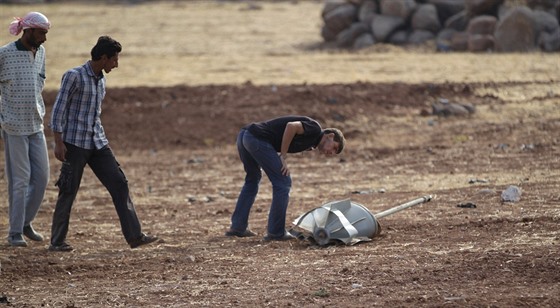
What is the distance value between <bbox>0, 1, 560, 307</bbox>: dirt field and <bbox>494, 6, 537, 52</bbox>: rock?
0.84 metres

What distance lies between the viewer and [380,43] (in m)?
27.4

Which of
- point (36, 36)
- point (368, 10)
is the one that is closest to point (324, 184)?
point (36, 36)

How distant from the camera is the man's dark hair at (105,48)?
9070 millimetres

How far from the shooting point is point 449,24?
89.5 ft

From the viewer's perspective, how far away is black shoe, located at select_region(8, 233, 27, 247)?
995 centimetres

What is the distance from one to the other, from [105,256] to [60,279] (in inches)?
35.8

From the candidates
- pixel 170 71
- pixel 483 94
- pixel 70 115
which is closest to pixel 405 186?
pixel 70 115

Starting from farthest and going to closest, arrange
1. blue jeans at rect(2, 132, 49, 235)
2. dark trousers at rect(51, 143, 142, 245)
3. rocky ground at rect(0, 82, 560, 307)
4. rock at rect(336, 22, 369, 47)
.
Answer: rock at rect(336, 22, 369, 47)
blue jeans at rect(2, 132, 49, 235)
dark trousers at rect(51, 143, 142, 245)
rocky ground at rect(0, 82, 560, 307)

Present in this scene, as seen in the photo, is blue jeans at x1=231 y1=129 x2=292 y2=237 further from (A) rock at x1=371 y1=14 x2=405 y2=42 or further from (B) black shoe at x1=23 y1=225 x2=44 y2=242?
(A) rock at x1=371 y1=14 x2=405 y2=42

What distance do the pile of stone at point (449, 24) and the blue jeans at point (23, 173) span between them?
16.4 meters

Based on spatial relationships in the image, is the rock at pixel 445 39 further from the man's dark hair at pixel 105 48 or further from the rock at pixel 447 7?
the man's dark hair at pixel 105 48

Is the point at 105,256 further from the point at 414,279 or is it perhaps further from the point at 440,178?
the point at 440,178

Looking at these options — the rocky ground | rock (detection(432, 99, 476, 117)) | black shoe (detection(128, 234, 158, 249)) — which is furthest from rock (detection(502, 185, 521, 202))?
rock (detection(432, 99, 476, 117))

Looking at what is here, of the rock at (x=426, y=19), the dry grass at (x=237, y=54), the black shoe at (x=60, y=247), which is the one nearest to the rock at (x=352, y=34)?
the dry grass at (x=237, y=54)
